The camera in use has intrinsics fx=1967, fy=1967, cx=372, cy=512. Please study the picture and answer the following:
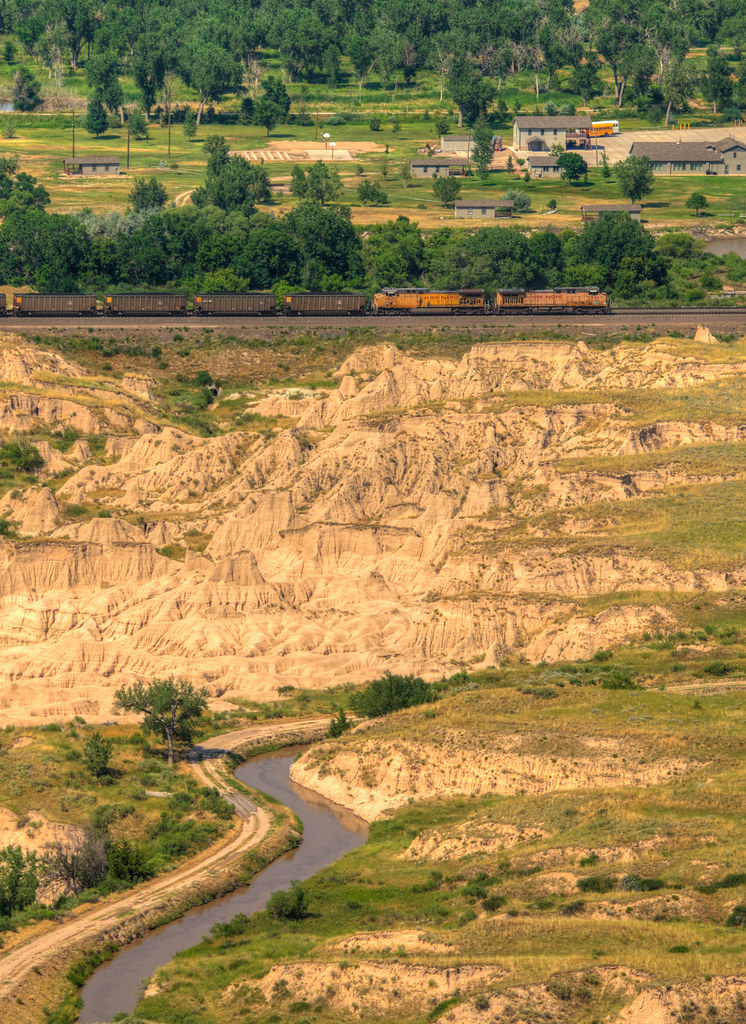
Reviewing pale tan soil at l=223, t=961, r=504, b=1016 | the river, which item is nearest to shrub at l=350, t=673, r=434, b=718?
the river

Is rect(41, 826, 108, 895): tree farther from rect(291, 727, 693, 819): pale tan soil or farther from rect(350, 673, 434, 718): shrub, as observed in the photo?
rect(350, 673, 434, 718): shrub

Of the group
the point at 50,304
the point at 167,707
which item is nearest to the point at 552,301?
the point at 50,304

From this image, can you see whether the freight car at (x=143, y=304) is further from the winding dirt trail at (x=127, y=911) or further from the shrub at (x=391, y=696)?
the winding dirt trail at (x=127, y=911)

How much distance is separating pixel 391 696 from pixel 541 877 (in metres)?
27.2

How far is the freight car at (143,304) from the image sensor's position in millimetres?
173250

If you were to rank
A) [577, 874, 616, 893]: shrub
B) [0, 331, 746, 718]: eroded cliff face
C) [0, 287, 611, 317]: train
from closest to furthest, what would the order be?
[577, 874, 616, 893]: shrub, [0, 331, 746, 718]: eroded cliff face, [0, 287, 611, 317]: train

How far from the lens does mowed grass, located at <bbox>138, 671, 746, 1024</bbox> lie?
62344 millimetres

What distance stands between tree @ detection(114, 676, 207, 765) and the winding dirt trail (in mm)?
1470

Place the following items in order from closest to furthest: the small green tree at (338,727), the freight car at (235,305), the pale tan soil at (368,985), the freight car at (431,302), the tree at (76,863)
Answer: the pale tan soil at (368,985) < the tree at (76,863) < the small green tree at (338,727) < the freight car at (431,302) < the freight car at (235,305)

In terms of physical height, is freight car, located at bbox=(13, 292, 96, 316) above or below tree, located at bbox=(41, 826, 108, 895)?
above

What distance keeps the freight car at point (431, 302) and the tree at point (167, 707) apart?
80.4m

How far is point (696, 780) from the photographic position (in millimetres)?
80000

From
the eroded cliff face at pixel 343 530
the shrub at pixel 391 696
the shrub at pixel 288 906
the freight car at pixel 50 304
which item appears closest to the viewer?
the shrub at pixel 288 906

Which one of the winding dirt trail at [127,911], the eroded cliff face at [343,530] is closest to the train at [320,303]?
the eroded cliff face at [343,530]
